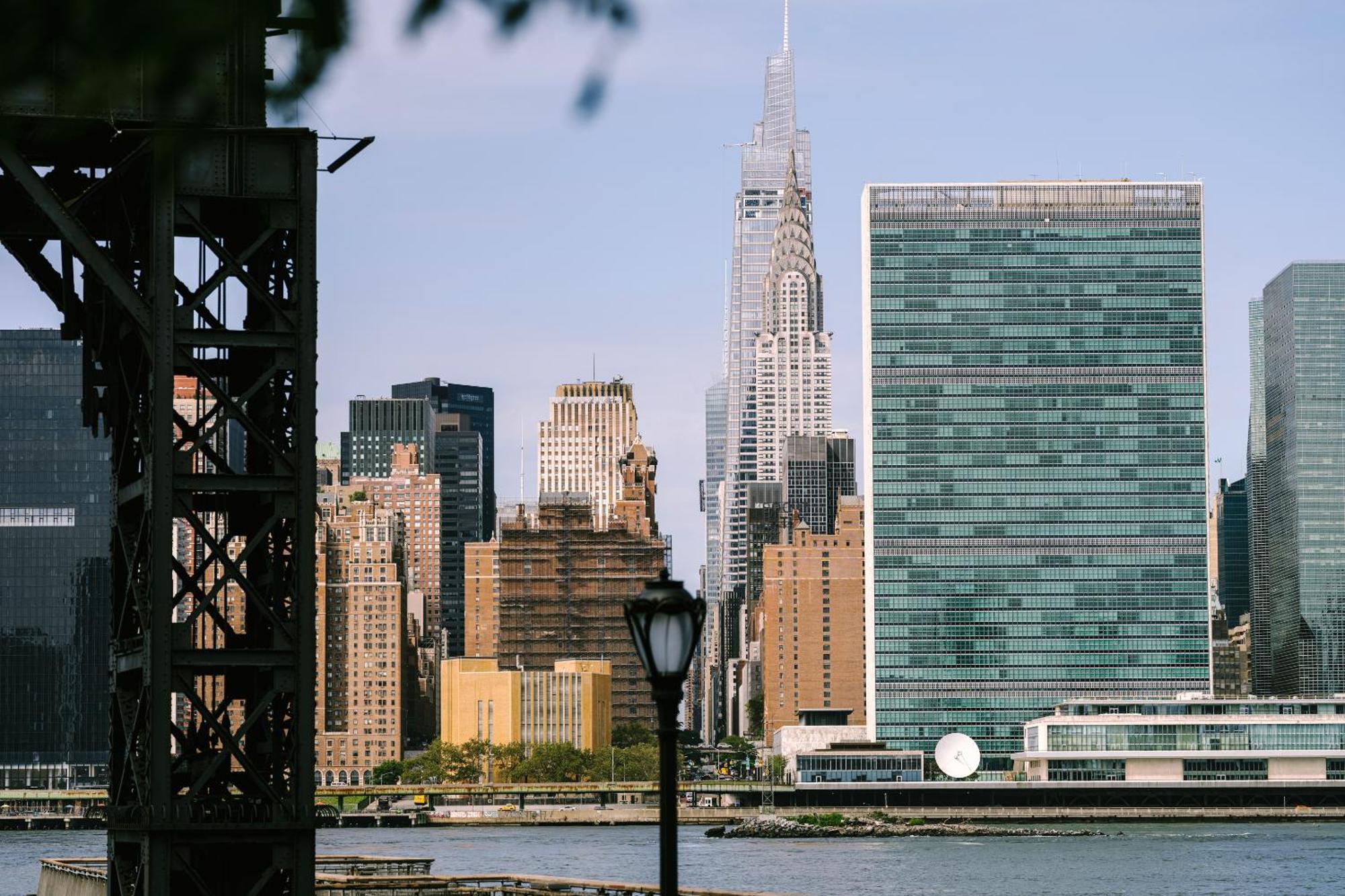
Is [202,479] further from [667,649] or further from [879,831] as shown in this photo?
[879,831]

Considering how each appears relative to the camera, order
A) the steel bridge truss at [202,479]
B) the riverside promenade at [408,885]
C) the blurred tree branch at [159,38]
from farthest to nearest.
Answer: the riverside promenade at [408,885], the steel bridge truss at [202,479], the blurred tree branch at [159,38]

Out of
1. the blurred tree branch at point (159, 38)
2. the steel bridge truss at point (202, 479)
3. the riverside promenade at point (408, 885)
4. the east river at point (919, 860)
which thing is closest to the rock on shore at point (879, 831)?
the east river at point (919, 860)

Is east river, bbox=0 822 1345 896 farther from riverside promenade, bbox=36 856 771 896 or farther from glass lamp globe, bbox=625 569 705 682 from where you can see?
glass lamp globe, bbox=625 569 705 682

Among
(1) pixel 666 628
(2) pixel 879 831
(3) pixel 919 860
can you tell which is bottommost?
(2) pixel 879 831

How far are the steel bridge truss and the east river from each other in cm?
6914

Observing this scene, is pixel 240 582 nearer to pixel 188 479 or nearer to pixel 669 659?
pixel 188 479

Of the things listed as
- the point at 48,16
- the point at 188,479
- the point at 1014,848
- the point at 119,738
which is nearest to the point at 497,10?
the point at 48,16

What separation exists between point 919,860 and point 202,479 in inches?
4939

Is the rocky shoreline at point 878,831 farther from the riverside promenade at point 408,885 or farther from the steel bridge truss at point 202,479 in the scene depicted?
the steel bridge truss at point 202,479

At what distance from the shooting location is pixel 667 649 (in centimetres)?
1182

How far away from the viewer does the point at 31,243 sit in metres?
23.5

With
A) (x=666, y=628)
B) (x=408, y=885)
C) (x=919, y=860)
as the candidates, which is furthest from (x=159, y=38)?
(x=919, y=860)

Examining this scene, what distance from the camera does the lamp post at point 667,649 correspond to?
11.8m

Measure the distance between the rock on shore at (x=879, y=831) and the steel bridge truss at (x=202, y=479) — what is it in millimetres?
163293
